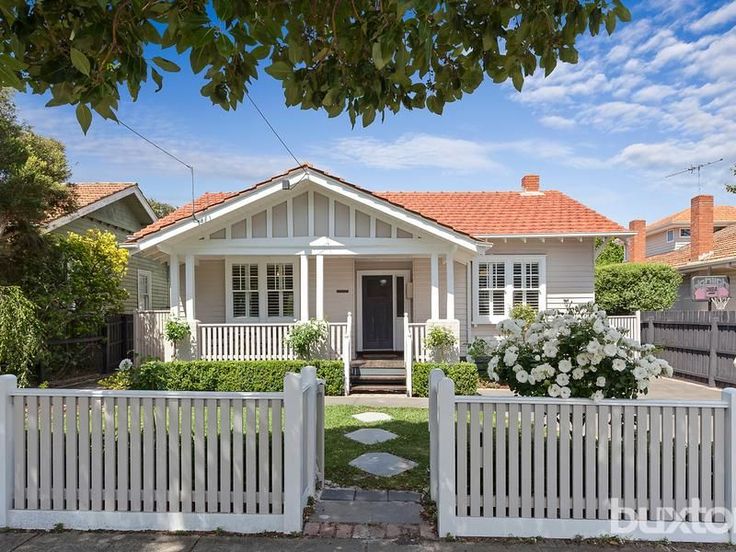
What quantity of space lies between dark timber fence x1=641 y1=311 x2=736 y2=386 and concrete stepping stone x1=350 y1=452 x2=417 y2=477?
317 inches

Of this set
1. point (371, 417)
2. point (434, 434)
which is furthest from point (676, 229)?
point (434, 434)

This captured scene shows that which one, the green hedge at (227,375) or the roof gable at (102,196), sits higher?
the roof gable at (102,196)

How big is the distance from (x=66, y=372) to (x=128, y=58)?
10719 millimetres

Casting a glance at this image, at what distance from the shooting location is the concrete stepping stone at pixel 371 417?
→ 795 centimetres

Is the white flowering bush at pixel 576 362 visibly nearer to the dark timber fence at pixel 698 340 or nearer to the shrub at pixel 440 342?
the shrub at pixel 440 342

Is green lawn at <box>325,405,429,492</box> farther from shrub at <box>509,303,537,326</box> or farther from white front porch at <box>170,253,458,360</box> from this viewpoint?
shrub at <box>509,303,537,326</box>

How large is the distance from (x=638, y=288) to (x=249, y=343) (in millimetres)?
13384

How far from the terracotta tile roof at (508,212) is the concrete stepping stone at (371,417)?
17.5 feet

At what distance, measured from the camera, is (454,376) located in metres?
10.0

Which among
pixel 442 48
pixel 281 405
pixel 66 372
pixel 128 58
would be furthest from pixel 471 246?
pixel 66 372

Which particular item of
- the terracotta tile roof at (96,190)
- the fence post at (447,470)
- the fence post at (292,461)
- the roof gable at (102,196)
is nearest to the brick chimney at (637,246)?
the roof gable at (102,196)

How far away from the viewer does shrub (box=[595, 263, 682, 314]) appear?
55.4ft

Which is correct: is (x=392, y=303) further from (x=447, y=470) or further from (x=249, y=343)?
(x=447, y=470)

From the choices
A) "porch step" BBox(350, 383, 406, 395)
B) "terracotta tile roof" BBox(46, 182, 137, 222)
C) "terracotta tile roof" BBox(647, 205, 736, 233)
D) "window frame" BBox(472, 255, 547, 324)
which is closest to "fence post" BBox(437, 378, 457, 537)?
"porch step" BBox(350, 383, 406, 395)
